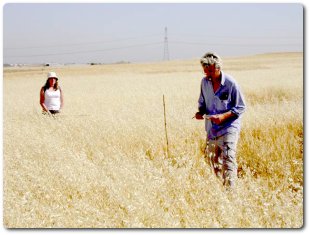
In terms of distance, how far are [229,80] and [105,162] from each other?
1506 mm

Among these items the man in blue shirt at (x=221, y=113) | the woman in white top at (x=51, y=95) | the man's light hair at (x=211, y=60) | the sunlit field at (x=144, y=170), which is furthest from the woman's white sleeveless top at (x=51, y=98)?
the man's light hair at (x=211, y=60)

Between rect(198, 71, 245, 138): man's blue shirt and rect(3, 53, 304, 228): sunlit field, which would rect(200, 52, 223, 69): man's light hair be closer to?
rect(198, 71, 245, 138): man's blue shirt

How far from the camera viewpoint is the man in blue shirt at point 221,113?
3.50 m

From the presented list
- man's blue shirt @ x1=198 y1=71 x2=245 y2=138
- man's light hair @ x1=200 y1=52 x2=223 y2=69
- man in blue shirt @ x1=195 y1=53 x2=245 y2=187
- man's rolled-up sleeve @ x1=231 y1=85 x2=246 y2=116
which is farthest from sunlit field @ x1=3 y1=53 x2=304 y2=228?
man's light hair @ x1=200 y1=52 x2=223 y2=69

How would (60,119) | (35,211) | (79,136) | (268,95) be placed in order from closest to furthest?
(35,211) < (79,136) < (60,119) < (268,95)

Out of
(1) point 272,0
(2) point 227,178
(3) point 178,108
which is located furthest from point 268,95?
(2) point 227,178

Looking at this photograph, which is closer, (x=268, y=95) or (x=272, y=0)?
(x=272, y=0)

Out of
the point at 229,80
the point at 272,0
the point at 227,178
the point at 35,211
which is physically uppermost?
the point at 272,0

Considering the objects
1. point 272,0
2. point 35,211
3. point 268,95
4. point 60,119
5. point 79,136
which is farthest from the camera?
point 268,95

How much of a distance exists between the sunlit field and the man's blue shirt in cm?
35

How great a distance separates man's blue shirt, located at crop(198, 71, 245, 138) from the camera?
3518 mm

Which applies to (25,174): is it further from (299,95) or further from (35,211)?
(299,95)

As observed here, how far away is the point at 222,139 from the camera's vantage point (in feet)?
12.0

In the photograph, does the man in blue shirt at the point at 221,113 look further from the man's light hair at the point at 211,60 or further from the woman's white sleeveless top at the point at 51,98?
the woman's white sleeveless top at the point at 51,98
